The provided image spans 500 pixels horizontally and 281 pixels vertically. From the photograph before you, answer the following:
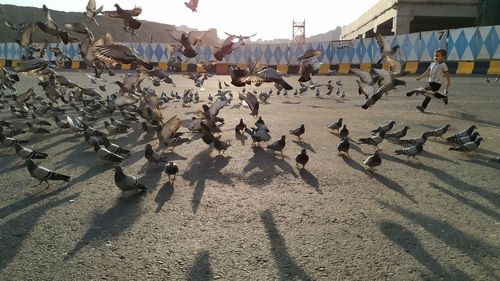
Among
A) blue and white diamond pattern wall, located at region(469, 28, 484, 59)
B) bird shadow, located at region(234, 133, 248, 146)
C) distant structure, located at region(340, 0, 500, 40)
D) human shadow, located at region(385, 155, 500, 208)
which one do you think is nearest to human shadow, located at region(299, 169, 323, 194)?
human shadow, located at region(385, 155, 500, 208)

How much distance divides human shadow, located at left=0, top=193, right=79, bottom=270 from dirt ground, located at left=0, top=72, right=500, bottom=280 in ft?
0.04

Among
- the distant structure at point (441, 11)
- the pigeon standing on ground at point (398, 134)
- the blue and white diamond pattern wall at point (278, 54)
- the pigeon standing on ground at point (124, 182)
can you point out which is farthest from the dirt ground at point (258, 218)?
the blue and white diamond pattern wall at point (278, 54)

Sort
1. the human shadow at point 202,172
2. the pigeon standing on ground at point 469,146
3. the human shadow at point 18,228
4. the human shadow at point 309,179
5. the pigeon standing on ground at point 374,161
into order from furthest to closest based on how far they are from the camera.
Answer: the pigeon standing on ground at point 469,146, the pigeon standing on ground at point 374,161, the human shadow at point 309,179, the human shadow at point 202,172, the human shadow at point 18,228

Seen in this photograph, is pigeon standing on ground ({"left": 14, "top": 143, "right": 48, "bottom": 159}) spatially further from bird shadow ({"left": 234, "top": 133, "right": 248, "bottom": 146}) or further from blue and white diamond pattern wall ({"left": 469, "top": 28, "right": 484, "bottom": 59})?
blue and white diamond pattern wall ({"left": 469, "top": 28, "right": 484, "bottom": 59})

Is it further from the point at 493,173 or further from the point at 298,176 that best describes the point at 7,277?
the point at 493,173

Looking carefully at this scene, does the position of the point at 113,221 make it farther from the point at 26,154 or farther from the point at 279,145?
the point at 279,145

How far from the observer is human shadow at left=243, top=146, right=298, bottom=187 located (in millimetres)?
5754

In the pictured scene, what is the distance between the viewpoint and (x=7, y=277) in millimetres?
3186

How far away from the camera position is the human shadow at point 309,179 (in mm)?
5394

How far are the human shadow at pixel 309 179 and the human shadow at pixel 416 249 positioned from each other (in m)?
1.36

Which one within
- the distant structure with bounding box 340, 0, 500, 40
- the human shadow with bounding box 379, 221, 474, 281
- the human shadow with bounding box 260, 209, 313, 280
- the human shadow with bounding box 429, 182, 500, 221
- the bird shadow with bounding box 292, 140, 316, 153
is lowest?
the human shadow with bounding box 260, 209, 313, 280

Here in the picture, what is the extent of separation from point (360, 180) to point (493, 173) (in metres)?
2.32

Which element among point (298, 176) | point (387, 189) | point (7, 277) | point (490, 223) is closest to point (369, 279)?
point (490, 223)

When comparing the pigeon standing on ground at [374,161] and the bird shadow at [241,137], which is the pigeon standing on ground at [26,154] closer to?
the bird shadow at [241,137]
